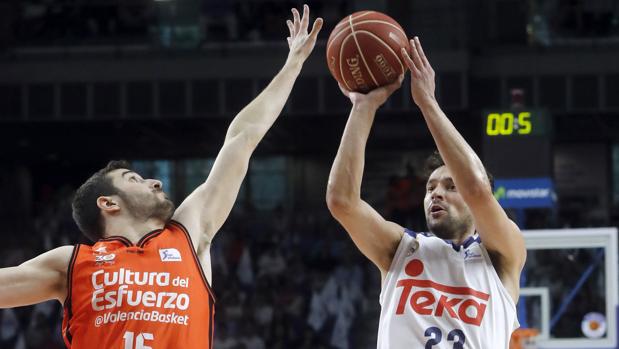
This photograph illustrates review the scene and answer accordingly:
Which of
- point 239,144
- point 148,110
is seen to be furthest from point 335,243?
point 239,144

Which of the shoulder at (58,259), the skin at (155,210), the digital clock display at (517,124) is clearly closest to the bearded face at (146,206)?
the skin at (155,210)

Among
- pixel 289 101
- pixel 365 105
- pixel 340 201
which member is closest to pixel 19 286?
pixel 340 201

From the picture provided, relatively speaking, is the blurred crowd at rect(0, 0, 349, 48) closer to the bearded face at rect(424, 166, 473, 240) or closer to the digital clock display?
the digital clock display

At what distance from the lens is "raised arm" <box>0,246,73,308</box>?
432 centimetres

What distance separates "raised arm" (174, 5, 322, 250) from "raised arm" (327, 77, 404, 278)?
17.6 inches

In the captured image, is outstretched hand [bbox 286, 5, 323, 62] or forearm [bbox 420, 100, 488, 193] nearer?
forearm [bbox 420, 100, 488, 193]

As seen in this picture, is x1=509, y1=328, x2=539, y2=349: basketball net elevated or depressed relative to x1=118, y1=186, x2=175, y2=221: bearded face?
depressed

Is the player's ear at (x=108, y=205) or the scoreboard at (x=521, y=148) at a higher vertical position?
the scoreboard at (x=521, y=148)

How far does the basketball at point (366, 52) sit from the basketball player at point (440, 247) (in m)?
0.08

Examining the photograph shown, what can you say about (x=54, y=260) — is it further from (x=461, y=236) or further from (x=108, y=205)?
(x=461, y=236)

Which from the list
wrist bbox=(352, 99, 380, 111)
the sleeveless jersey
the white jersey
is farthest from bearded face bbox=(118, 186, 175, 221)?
the white jersey

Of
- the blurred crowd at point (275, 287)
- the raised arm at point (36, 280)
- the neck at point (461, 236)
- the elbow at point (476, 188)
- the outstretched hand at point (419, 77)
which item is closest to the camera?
the raised arm at point (36, 280)

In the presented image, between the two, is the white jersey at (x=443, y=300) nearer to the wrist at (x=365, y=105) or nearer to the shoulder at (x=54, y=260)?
the wrist at (x=365, y=105)

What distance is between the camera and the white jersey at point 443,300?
4.48 m
